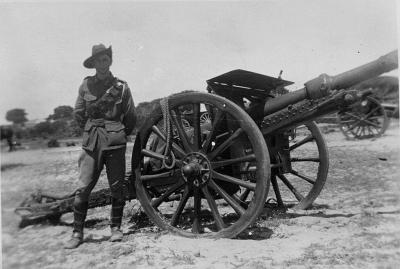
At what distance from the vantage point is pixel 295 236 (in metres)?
4.49

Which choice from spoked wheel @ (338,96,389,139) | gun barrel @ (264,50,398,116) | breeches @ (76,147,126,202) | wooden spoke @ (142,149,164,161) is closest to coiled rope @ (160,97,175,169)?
wooden spoke @ (142,149,164,161)

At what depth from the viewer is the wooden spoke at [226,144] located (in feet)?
14.2

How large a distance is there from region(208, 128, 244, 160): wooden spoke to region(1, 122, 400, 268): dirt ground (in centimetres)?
93

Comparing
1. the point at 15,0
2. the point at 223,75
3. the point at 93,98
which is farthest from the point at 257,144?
the point at 15,0

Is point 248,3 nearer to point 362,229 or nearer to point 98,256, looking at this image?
point 362,229

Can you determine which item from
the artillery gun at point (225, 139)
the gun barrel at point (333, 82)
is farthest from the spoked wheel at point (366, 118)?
the gun barrel at point (333, 82)

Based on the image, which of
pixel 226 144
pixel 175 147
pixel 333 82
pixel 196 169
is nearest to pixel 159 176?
pixel 175 147

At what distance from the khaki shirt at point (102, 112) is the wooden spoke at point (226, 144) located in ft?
3.36

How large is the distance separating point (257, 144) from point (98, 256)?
197cm

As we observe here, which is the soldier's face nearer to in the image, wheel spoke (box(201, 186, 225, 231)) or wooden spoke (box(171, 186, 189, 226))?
wooden spoke (box(171, 186, 189, 226))

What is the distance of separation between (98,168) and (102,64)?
3.88 feet

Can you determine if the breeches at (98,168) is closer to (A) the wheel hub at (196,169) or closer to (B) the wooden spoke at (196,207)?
(A) the wheel hub at (196,169)

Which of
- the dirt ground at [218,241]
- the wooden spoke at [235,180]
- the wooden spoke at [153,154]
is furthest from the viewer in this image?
the wooden spoke at [153,154]

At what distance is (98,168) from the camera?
4574 millimetres
